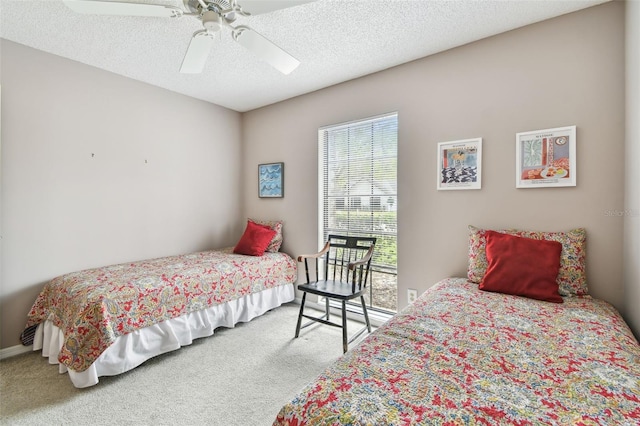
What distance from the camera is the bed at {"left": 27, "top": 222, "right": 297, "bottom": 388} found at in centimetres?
198

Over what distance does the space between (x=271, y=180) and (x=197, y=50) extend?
2.03 meters

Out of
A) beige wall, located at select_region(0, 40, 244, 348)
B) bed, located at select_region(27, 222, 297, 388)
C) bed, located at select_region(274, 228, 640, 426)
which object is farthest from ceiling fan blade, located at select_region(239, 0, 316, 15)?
beige wall, located at select_region(0, 40, 244, 348)

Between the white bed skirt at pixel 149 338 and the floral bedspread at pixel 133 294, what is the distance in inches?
2.6

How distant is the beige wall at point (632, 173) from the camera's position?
5.25 ft

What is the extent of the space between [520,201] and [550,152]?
391 millimetres

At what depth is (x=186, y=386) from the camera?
6.65 feet

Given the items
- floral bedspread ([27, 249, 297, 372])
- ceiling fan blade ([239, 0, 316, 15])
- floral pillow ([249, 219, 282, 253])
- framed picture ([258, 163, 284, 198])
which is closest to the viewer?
ceiling fan blade ([239, 0, 316, 15])

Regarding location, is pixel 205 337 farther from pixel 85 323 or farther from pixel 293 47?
pixel 293 47

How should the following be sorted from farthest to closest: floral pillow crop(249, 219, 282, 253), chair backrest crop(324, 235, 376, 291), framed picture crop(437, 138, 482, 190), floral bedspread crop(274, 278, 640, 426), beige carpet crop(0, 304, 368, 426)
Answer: floral pillow crop(249, 219, 282, 253) → chair backrest crop(324, 235, 376, 291) → framed picture crop(437, 138, 482, 190) → beige carpet crop(0, 304, 368, 426) → floral bedspread crop(274, 278, 640, 426)

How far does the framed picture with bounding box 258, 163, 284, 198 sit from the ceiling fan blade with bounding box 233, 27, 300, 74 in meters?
1.72

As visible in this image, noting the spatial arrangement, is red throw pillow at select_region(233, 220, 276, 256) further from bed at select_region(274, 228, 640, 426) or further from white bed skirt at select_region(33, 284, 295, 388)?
bed at select_region(274, 228, 640, 426)

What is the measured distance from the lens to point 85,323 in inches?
77.5

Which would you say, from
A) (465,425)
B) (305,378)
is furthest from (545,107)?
(305,378)

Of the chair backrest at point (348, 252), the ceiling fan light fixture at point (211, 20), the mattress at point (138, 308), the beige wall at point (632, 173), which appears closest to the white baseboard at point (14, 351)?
the mattress at point (138, 308)
